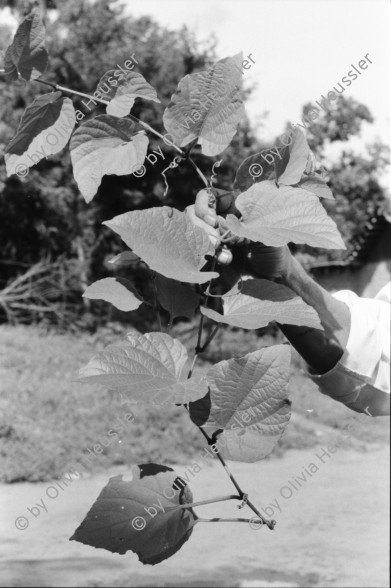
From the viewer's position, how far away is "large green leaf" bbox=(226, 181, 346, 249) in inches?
19.4

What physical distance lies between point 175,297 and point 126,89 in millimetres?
155

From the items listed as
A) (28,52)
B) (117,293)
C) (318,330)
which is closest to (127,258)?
(117,293)

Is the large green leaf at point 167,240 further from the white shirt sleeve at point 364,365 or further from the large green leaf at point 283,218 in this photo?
the white shirt sleeve at point 364,365

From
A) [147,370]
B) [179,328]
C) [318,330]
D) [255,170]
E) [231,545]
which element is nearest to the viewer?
[147,370]

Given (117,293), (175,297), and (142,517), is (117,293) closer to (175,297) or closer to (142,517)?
(175,297)

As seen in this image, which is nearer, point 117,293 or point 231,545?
point 117,293

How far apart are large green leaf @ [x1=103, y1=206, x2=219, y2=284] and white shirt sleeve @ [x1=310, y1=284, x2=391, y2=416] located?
386 mm

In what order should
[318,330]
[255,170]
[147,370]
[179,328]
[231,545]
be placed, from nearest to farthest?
[147,370], [255,170], [318,330], [231,545], [179,328]

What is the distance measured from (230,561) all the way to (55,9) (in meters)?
6.65

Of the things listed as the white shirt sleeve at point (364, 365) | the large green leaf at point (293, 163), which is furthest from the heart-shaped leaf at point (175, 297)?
the white shirt sleeve at point (364, 365)

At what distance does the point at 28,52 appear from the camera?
0.54 meters

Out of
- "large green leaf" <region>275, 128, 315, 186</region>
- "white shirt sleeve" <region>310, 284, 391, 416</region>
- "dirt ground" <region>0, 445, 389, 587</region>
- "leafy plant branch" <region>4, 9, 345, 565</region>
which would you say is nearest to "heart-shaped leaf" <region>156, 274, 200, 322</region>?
"leafy plant branch" <region>4, 9, 345, 565</region>

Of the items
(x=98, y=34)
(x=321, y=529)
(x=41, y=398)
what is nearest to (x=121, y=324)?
(x=41, y=398)

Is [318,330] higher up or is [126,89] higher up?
[126,89]
